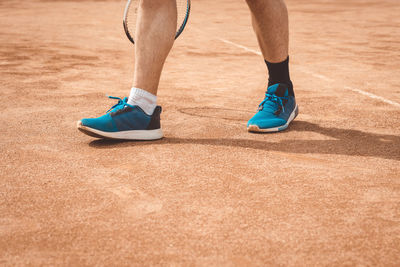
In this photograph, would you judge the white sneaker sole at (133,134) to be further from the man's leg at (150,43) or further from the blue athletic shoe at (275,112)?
the blue athletic shoe at (275,112)

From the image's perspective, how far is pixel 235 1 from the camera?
12.8 meters

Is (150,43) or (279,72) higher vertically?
(150,43)

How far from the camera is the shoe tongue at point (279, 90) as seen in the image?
242 centimetres

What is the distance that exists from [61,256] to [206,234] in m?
0.37

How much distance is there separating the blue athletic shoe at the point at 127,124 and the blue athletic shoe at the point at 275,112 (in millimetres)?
442

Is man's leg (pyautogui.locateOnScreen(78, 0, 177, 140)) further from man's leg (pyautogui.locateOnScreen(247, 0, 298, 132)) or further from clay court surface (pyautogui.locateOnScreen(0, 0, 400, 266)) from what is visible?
man's leg (pyautogui.locateOnScreen(247, 0, 298, 132))

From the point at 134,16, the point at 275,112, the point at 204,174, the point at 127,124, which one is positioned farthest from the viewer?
the point at 134,16

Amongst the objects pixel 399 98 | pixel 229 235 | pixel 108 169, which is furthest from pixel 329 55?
pixel 229 235

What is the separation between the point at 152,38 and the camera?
6.97ft

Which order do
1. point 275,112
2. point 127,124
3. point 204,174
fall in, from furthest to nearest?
point 275,112, point 127,124, point 204,174

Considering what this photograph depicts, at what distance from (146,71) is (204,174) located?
23.6 inches

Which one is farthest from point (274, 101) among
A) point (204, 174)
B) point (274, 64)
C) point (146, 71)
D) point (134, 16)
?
point (134, 16)

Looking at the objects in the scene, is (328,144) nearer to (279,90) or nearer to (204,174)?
(279,90)

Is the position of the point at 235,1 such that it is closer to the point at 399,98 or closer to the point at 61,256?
the point at 399,98
